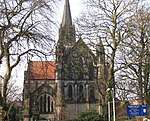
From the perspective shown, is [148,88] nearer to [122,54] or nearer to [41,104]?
[122,54]

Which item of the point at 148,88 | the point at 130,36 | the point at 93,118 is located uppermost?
the point at 130,36

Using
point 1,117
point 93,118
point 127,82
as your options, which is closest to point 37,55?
point 1,117

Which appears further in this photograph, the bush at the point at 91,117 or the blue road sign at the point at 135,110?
the bush at the point at 91,117

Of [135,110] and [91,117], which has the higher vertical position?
[135,110]

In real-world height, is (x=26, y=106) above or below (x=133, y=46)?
below

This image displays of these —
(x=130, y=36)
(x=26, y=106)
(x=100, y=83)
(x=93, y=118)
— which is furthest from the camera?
(x=26, y=106)

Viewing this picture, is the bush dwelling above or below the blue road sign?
below

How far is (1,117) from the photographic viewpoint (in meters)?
19.2

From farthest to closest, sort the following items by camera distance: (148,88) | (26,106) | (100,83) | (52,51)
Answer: (26,106), (100,83), (148,88), (52,51)

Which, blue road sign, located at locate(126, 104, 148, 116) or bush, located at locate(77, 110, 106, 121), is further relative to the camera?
bush, located at locate(77, 110, 106, 121)

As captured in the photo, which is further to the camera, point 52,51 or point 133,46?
point 133,46

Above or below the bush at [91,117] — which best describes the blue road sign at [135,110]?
above

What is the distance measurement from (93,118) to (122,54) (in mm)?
10074

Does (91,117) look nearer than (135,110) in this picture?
No
